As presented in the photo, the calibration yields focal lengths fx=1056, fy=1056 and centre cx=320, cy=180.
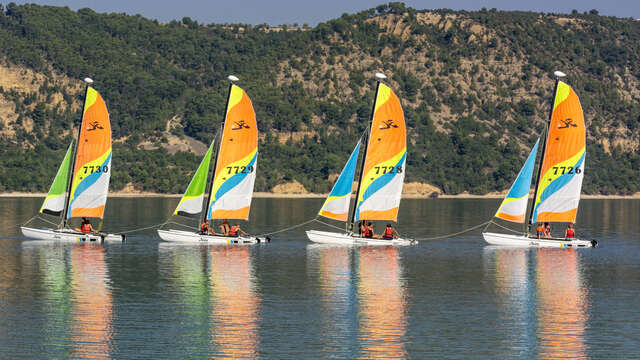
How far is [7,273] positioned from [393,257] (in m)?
28.0

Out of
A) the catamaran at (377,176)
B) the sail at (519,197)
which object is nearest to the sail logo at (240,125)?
the catamaran at (377,176)

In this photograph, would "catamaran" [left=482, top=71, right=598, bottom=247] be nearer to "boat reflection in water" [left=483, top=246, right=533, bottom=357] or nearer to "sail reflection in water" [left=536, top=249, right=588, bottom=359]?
"boat reflection in water" [left=483, top=246, right=533, bottom=357]

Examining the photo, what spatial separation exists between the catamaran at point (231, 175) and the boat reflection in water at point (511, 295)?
19933mm

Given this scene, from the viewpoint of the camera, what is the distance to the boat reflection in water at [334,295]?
1703 inches

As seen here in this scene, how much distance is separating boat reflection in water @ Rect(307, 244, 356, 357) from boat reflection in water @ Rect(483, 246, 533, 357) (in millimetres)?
6573

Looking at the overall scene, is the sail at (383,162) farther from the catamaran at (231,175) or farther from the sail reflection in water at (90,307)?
the sail reflection in water at (90,307)

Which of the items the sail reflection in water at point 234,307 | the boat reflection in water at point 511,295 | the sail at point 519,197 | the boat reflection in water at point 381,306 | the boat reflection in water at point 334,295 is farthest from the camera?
the sail at point 519,197

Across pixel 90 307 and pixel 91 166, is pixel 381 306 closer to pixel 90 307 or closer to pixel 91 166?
pixel 90 307

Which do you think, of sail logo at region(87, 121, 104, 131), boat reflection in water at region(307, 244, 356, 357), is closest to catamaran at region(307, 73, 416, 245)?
boat reflection in water at region(307, 244, 356, 357)

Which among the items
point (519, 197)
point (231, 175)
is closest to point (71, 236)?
point (231, 175)

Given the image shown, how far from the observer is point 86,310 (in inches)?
1987

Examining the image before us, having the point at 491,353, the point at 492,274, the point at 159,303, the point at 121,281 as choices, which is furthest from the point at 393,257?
the point at 491,353

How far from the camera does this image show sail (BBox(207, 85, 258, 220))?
83.8 meters

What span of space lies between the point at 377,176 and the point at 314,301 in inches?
1257
